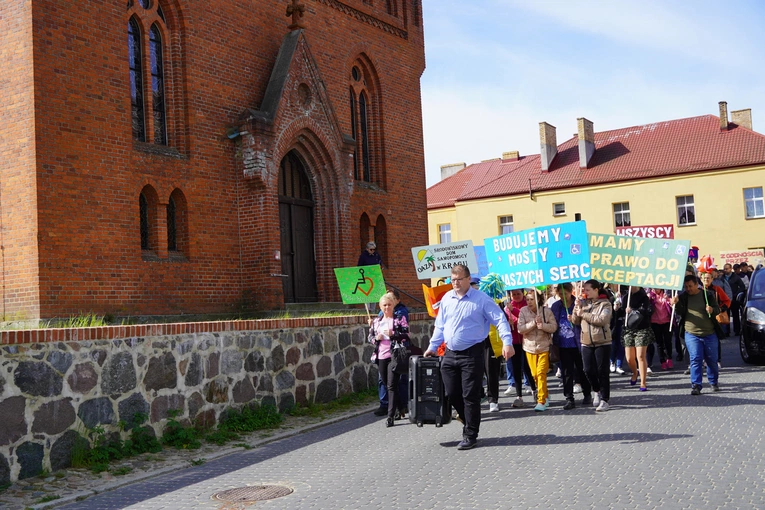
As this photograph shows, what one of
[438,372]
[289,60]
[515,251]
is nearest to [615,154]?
[289,60]

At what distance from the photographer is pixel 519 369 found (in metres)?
12.0

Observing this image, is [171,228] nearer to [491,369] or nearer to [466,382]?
[491,369]

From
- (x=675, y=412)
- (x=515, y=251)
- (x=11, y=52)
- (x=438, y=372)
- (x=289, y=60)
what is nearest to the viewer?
(x=438, y=372)

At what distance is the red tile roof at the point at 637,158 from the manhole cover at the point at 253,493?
4010 cm

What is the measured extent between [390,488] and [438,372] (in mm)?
2515

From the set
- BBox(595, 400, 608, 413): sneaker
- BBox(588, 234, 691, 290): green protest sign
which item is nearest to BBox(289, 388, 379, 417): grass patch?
BBox(595, 400, 608, 413): sneaker

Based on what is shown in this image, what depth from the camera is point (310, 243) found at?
2011 cm

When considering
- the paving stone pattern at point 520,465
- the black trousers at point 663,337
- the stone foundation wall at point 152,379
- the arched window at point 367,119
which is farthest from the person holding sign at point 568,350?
the arched window at point 367,119

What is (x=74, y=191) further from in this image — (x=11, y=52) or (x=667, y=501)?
(x=667, y=501)

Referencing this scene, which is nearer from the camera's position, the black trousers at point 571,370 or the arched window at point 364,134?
the black trousers at point 571,370

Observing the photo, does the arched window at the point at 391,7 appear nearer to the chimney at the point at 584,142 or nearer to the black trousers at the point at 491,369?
the black trousers at the point at 491,369

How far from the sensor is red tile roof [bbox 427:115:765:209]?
43.2m

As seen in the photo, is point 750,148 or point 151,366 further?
point 750,148

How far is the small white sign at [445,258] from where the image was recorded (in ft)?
45.1
